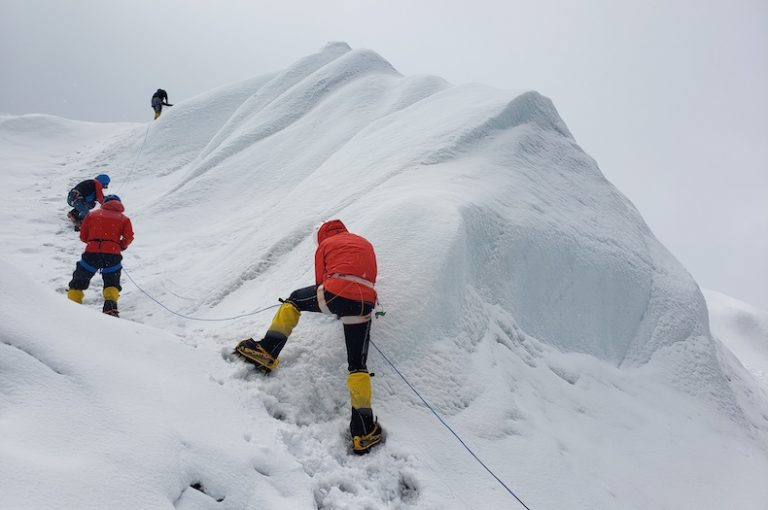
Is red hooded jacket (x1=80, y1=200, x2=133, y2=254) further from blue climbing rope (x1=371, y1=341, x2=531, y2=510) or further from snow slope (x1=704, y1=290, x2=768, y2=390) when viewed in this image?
snow slope (x1=704, y1=290, x2=768, y2=390)

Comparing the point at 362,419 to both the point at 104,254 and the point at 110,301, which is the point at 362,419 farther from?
the point at 104,254

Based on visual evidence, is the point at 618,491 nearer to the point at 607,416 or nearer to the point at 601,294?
the point at 607,416

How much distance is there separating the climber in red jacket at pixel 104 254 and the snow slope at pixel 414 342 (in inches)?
25.0

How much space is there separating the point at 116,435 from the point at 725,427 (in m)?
8.78

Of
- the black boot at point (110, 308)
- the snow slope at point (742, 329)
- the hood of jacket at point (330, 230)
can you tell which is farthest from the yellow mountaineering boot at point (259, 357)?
the snow slope at point (742, 329)

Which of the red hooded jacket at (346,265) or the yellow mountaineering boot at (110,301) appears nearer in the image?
the red hooded jacket at (346,265)

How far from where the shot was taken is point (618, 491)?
5.23 meters

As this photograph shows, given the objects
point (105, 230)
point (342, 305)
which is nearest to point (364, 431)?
point (342, 305)

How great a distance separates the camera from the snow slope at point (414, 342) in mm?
3531

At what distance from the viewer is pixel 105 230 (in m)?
7.35

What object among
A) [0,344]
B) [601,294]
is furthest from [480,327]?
[0,344]

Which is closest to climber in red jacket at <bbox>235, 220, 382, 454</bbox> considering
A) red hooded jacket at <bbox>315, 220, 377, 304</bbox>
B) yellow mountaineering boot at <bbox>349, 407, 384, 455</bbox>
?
red hooded jacket at <bbox>315, 220, 377, 304</bbox>

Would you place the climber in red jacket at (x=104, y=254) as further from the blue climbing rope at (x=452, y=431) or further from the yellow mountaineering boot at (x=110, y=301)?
the blue climbing rope at (x=452, y=431)

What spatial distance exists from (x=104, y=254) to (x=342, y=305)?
464 centimetres
